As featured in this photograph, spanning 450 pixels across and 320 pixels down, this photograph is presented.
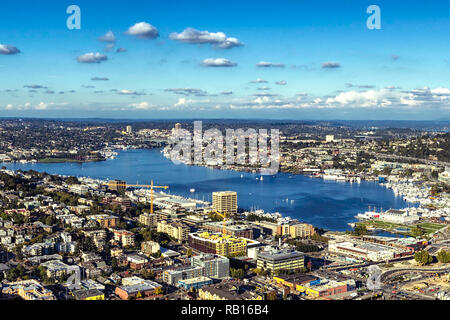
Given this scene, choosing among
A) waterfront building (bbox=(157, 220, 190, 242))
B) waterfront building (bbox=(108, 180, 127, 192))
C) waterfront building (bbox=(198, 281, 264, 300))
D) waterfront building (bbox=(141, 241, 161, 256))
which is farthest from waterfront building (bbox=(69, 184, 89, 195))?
waterfront building (bbox=(198, 281, 264, 300))

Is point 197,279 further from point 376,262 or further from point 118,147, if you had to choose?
point 118,147

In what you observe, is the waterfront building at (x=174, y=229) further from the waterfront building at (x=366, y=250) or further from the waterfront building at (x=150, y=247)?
the waterfront building at (x=366, y=250)

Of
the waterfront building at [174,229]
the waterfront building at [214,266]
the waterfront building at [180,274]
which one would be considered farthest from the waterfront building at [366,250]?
the waterfront building at [180,274]

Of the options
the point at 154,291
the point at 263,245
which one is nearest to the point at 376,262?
the point at 263,245

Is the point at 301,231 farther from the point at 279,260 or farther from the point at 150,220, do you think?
the point at 150,220

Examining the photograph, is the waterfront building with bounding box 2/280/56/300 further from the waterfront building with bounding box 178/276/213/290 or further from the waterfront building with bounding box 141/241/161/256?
the waterfront building with bounding box 141/241/161/256
